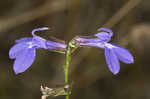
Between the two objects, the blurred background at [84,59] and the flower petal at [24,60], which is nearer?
the flower petal at [24,60]

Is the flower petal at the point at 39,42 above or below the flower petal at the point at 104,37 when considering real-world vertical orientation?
below

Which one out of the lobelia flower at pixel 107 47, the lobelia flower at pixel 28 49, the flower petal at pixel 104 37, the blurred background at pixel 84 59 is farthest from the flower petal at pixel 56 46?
the blurred background at pixel 84 59

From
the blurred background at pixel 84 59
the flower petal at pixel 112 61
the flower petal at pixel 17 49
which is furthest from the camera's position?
the blurred background at pixel 84 59

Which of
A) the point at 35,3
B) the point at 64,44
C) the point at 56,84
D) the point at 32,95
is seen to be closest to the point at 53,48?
the point at 64,44

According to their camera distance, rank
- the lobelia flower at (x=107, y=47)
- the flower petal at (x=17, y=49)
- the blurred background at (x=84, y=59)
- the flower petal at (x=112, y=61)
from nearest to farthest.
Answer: the flower petal at (x=112, y=61) < the lobelia flower at (x=107, y=47) < the flower petal at (x=17, y=49) < the blurred background at (x=84, y=59)

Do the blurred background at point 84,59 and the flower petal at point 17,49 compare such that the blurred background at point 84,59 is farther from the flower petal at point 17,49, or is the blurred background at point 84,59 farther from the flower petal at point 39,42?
the flower petal at point 39,42

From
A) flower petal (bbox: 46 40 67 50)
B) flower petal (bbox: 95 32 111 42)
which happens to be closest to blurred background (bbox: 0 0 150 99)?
flower petal (bbox: 95 32 111 42)

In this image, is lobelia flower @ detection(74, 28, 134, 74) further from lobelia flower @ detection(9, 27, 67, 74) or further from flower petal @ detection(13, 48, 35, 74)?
flower petal @ detection(13, 48, 35, 74)
